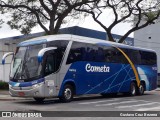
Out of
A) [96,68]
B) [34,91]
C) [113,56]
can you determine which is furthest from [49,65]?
Result: [113,56]

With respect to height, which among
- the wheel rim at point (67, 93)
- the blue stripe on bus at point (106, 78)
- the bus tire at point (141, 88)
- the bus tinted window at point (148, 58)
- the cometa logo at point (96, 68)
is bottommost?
the bus tire at point (141, 88)

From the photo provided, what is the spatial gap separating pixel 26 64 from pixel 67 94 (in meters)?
2.76

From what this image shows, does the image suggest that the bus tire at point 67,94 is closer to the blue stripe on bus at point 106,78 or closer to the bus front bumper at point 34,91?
the blue stripe on bus at point 106,78

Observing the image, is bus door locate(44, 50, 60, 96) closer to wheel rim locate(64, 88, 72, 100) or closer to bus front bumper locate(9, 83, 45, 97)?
bus front bumper locate(9, 83, 45, 97)

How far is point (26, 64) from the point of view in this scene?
18188mm

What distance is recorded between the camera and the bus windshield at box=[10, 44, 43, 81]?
1788 centimetres

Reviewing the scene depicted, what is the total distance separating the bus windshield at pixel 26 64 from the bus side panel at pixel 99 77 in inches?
74.3

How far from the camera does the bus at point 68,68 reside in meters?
17.9

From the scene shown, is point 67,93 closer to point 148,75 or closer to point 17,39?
point 148,75

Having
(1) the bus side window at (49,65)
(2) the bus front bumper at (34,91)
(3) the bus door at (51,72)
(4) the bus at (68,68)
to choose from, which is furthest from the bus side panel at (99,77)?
(2) the bus front bumper at (34,91)

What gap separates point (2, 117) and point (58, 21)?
17032mm

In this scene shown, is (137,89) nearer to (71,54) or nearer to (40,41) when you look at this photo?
(71,54)

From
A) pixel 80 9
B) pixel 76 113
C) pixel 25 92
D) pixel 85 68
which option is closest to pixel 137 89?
pixel 85 68

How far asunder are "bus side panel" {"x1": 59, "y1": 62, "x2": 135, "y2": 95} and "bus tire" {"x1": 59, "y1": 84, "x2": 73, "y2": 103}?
0.47 meters
